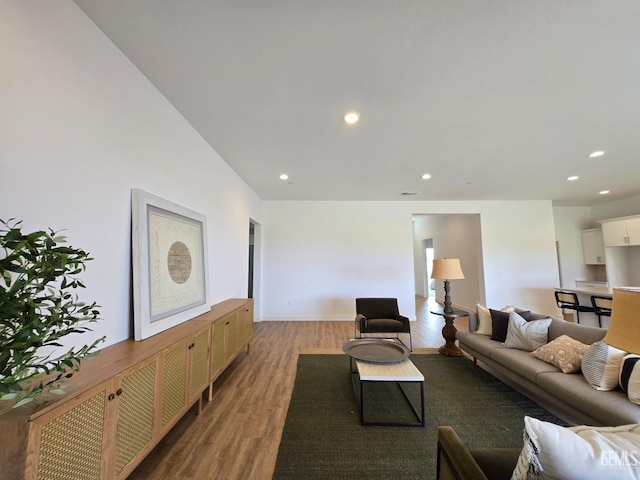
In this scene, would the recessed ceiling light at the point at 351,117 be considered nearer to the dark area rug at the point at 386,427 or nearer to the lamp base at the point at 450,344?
the dark area rug at the point at 386,427

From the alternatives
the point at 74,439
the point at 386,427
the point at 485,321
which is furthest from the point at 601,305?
the point at 74,439

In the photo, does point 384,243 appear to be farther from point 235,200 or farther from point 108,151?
point 108,151

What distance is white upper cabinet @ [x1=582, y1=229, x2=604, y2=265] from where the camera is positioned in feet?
21.8

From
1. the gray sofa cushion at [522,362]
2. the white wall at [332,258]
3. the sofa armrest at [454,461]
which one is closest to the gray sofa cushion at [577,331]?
the gray sofa cushion at [522,362]

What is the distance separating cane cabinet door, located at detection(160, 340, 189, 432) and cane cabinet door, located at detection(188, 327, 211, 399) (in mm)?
92

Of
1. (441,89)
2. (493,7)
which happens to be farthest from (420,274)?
(493,7)

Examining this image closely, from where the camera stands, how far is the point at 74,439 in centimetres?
113

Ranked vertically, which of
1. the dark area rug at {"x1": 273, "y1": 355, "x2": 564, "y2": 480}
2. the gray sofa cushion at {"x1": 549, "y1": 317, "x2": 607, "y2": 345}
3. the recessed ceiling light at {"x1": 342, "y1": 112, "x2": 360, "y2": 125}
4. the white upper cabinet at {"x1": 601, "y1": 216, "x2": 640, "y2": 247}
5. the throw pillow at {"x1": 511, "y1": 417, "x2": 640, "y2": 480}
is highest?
the recessed ceiling light at {"x1": 342, "y1": 112, "x2": 360, "y2": 125}

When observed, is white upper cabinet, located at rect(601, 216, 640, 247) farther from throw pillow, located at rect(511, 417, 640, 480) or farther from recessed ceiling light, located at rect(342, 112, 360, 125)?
throw pillow, located at rect(511, 417, 640, 480)

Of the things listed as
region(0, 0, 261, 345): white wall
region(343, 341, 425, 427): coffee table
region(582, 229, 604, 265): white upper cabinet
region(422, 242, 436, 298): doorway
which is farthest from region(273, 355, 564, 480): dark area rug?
region(422, 242, 436, 298): doorway

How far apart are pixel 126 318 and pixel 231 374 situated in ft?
5.56

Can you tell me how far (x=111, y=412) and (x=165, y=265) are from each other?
120 centimetres

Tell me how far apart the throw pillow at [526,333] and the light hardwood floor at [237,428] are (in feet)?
7.69

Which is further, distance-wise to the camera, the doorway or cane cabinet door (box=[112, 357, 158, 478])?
the doorway
